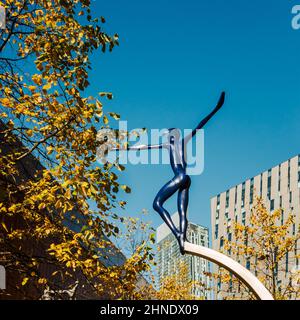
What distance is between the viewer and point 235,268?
8.23 meters

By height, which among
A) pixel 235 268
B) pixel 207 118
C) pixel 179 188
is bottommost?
pixel 235 268

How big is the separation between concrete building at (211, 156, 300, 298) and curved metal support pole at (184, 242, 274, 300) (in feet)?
190

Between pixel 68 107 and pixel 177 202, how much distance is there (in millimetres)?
2920

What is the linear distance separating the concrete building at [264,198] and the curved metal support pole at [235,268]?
57.8 m

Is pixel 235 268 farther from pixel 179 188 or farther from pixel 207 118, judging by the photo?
pixel 207 118

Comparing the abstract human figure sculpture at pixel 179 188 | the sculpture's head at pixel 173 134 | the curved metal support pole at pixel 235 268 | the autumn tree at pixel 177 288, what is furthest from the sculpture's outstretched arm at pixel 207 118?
the autumn tree at pixel 177 288

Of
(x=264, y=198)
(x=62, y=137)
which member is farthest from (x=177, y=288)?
(x=264, y=198)

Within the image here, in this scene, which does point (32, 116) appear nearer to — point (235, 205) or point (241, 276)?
point (241, 276)

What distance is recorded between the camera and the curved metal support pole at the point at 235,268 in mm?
8070

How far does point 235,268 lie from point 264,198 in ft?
238

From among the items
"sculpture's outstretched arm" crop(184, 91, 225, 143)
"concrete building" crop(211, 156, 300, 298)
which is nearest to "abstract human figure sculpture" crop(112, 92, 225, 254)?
"sculpture's outstretched arm" crop(184, 91, 225, 143)

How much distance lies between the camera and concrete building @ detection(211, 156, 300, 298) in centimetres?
7200
